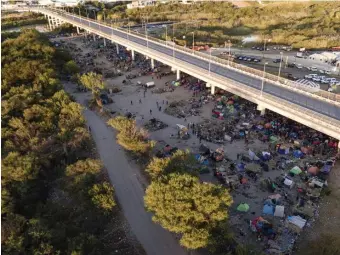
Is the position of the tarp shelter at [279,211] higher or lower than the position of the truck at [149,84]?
lower

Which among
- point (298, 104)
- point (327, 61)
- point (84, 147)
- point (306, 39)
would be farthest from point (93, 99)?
point (306, 39)

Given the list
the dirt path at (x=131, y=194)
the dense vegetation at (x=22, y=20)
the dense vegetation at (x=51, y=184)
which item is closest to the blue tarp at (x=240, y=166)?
the dirt path at (x=131, y=194)

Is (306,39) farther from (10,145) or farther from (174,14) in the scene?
(10,145)

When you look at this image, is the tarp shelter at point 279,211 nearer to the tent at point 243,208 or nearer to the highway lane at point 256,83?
the tent at point 243,208

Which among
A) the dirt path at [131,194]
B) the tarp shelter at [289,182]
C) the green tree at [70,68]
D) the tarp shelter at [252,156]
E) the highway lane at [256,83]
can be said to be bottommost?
the dirt path at [131,194]

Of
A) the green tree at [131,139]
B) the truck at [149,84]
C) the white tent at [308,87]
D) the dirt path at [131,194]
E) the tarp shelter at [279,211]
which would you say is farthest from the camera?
the truck at [149,84]

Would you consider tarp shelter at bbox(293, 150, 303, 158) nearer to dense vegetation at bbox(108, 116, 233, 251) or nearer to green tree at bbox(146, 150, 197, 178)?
green tree at bbox(146, 150, 197, 178)
